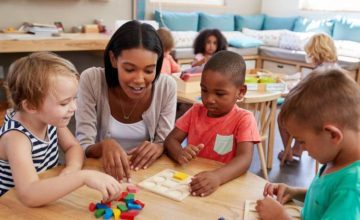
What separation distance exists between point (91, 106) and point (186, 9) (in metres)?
5.03

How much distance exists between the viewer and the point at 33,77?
1.09 m

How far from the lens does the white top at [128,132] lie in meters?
1.62

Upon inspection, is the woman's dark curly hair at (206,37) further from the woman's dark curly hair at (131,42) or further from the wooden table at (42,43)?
the woman's dark curly hair at (131,42)

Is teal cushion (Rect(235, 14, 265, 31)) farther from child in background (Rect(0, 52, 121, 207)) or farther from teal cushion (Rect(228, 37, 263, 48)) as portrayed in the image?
child in background (Rect(0, 52, 121, 207))

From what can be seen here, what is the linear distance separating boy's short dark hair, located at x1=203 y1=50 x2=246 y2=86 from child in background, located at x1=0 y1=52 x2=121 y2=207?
545 mm

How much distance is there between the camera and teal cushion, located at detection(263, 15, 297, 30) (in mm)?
6684

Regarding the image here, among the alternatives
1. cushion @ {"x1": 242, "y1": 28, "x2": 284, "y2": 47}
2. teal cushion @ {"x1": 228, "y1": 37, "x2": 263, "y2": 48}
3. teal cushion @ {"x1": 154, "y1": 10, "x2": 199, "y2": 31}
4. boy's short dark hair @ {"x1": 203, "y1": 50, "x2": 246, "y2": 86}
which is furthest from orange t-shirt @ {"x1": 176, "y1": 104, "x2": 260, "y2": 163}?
cushion @ {"x1": 242, "y1": 28, "x2": 284, "y2": 47}

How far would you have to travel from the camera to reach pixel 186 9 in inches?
247

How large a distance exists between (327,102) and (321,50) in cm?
282

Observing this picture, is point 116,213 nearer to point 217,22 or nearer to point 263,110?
point 263,110

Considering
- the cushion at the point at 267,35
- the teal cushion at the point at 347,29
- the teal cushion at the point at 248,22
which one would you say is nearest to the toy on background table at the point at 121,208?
the teal cushion at the point at 347,29

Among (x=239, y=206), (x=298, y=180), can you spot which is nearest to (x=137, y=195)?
(x=239, y=206)

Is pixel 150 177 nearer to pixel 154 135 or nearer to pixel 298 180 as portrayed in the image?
pixel 154 135

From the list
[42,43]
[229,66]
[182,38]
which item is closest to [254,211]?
[229,66]
